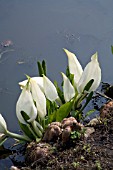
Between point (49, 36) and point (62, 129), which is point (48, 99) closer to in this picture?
point (62, 129)

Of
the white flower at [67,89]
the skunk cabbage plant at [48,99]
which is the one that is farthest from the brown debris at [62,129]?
the white flower at [67,89]

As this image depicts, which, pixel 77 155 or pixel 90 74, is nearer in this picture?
pixel 77 155

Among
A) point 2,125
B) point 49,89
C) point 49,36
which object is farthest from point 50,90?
point 49,36

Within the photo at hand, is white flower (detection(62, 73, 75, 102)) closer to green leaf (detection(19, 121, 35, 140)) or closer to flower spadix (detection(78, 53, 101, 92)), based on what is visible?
flower spadix (detection(78, 53, 101, 92))

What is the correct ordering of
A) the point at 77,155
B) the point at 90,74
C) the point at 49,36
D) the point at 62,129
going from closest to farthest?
1. the point at 77,155
2. the point at 62,129
3. the point at 90,74
4. the point at 49,36

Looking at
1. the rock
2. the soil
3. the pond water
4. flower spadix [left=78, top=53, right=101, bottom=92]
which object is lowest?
the soil

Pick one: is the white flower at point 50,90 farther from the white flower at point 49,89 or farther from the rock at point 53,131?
the rock at point 53,131

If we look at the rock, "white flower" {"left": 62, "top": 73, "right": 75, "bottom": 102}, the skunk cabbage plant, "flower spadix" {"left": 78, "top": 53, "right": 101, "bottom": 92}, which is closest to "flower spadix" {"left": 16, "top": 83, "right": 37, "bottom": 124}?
the skunk cabbage plant

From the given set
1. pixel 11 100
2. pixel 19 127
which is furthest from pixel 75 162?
pixel 11 100
